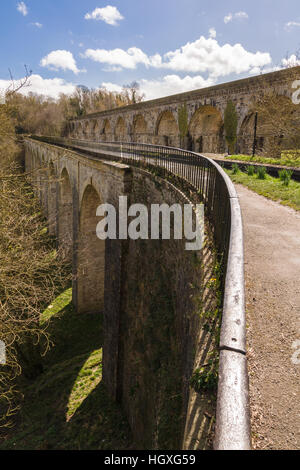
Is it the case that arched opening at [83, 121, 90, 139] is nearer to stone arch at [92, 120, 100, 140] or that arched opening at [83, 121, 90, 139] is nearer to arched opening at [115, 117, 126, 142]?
stone arch at [92, 120, 100, 140]

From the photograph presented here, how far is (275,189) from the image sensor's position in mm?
8414

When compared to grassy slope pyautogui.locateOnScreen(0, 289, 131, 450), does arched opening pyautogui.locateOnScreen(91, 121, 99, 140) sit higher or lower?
higher

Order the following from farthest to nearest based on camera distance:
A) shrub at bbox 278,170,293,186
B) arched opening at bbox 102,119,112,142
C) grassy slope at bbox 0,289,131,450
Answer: arched opening at bbox 102,119,112,142 → shrub at bbox 278,170,293,186 → grassy slope at bbox 0,289,131,450

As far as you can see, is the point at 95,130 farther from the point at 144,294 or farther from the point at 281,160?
the point at 144,294

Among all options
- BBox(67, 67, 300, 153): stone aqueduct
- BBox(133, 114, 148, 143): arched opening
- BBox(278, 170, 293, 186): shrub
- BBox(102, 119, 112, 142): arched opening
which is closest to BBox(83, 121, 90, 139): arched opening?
BBox(102, 119, 112, 142): arched opening

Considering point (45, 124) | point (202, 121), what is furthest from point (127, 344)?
point (45, 124)

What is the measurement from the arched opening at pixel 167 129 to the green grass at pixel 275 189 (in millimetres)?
17641

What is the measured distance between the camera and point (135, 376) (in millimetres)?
7668

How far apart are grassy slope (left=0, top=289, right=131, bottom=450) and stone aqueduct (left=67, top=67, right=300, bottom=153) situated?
596 inches

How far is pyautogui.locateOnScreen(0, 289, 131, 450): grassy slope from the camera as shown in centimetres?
780

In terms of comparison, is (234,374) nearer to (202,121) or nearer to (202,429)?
(202,429)

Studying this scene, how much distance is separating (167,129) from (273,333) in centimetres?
2776

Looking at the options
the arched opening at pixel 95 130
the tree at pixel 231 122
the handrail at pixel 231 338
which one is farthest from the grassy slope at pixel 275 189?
the arched opening at pixel 95 130

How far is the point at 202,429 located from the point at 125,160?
9.85 meters
